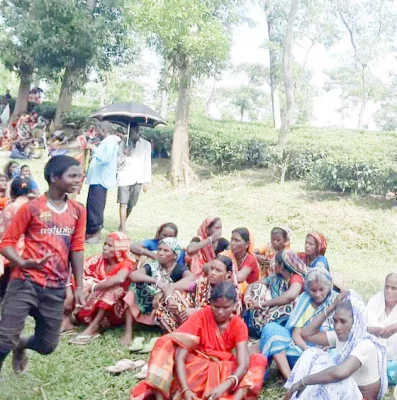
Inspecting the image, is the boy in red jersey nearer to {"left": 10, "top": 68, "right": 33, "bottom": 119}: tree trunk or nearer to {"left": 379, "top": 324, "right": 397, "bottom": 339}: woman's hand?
{"left": 379, "top": 324, "right": 397, "bottom": 339}: woman's hand

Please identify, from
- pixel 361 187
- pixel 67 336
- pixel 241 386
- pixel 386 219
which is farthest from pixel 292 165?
pixel 241 386

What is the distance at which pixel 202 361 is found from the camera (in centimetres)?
401

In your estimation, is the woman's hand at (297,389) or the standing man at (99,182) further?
the standing man at (99,182)

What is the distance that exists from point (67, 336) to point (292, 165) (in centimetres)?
967

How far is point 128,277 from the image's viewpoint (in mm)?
5406

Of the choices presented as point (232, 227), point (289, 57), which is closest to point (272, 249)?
point (232, 227)

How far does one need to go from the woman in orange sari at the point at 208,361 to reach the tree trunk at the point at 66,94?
650 inches

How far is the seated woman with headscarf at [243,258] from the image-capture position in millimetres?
5582

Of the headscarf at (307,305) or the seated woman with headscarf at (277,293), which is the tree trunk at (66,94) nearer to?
the seated woman with headscarf at (277,293)

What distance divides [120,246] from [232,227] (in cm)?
615

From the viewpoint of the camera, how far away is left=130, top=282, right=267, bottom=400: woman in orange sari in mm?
3859

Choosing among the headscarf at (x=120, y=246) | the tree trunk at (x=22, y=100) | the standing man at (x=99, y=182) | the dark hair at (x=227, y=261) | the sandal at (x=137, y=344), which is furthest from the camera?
the tree trunk at (x=22, y=100)

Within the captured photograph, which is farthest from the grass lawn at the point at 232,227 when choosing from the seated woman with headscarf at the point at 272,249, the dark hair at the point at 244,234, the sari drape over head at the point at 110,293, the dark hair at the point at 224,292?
Answer: the seated woman with headscarf at the point at 272,249

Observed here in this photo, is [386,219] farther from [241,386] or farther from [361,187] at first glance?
[241,386]
